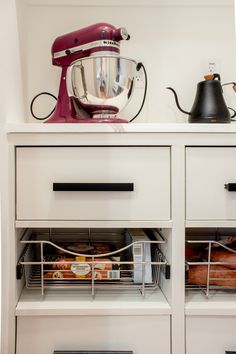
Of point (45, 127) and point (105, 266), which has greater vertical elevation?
point (45, 127)

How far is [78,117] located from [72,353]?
2.35ft

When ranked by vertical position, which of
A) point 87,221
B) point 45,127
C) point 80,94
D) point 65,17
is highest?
point 65,17

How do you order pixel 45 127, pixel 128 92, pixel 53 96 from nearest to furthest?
pixel 45 127
pixel 128 92
pixel 53 96

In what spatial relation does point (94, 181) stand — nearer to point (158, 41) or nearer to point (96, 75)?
point (96, 75)

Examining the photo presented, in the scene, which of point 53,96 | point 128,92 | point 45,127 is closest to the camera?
point 45,127

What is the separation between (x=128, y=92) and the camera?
104 cm

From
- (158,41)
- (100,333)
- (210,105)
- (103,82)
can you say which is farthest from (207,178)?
(158,41)

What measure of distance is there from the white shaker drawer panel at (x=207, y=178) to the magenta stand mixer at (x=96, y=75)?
260 mm

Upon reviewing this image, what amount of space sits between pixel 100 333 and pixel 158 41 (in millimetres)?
1088

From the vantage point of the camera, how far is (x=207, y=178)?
945 millimetres

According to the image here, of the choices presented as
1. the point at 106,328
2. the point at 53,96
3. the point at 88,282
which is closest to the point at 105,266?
the point at 88,282

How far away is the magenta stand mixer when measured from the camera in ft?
3.22

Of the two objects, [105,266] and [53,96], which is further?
[53,96]

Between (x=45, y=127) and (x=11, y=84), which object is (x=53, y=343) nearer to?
(x=45, y=127)
